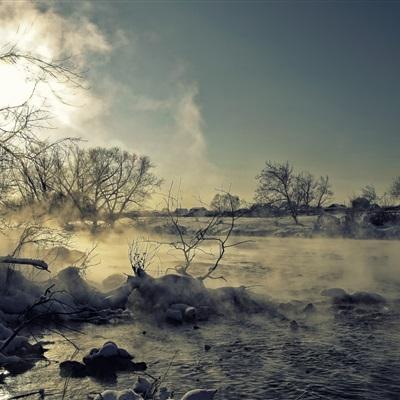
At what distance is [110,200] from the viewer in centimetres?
4606

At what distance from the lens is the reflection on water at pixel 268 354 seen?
6.79 metres

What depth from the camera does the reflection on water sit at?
679 centimetres

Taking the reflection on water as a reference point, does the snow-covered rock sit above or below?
above

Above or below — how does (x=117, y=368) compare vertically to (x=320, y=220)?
below

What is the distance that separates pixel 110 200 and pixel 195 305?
35.0 m

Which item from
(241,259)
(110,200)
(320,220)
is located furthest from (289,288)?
(110,200)

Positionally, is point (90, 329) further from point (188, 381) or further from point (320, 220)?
point (320, 220)

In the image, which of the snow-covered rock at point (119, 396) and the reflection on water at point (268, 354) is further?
the reflection on water at point (268, 354)

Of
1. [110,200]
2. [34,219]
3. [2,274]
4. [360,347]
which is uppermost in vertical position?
[110,200]

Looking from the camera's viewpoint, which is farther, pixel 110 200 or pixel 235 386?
pixel 110 200

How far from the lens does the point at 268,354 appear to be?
27.6 feet

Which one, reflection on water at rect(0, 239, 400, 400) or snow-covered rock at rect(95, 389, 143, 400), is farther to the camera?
reflection on water at rect(0, 239, 400, 400)

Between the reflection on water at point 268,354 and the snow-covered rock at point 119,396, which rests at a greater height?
the snow-covered rock at point 119,396

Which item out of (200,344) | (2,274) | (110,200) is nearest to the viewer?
(200,344)
